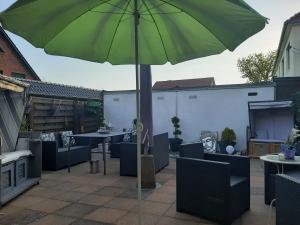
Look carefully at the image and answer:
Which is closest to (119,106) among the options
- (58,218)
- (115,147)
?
(115,147)

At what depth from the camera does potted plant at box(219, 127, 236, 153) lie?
29.9ft

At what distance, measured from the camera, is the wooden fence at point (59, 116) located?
8.40m

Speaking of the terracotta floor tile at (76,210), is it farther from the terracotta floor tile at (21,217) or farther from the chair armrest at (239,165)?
the chair armrest at (239,165)

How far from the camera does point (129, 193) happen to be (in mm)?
4992

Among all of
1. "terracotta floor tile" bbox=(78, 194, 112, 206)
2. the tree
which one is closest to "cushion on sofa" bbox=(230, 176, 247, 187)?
"terracotta floor tile" bbox=(78, 194, 112, 206)

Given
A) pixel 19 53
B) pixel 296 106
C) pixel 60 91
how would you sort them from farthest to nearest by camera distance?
pixel 19 53
pixel 60 91
pixel 296 106

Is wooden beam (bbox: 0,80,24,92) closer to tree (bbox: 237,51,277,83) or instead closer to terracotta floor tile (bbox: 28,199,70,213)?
terracotta floor tile (bbox: 28,199,70,213)

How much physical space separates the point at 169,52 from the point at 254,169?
4.58 metres

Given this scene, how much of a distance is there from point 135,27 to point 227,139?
23.3 ft

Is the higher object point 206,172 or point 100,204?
point 206,172

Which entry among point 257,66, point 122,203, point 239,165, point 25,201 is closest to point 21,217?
point 25,201

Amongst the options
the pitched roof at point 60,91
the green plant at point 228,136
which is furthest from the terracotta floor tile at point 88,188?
the green plant at point 228,136

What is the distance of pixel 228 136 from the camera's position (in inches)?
360

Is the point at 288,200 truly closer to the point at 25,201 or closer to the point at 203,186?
the point at 203,186
